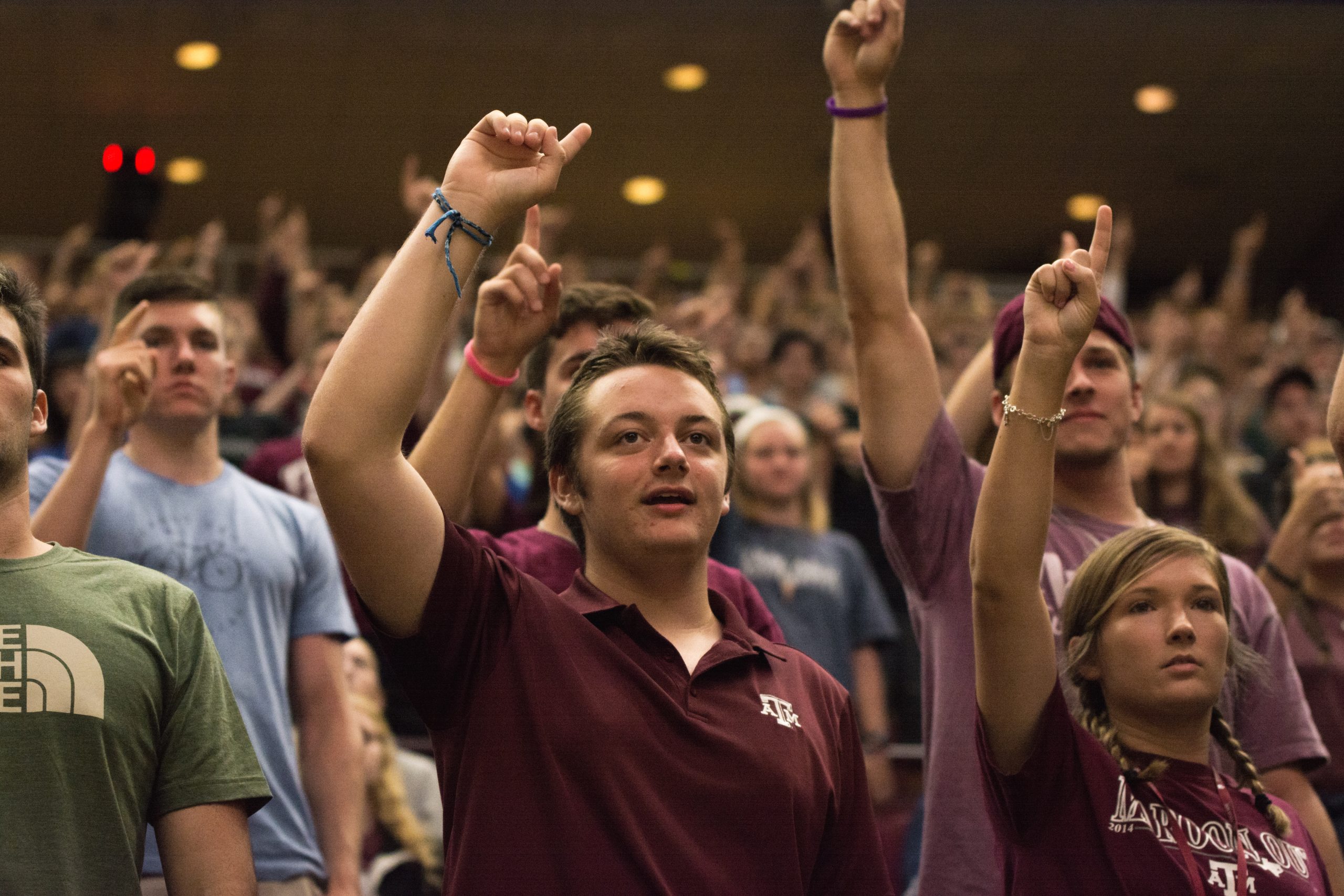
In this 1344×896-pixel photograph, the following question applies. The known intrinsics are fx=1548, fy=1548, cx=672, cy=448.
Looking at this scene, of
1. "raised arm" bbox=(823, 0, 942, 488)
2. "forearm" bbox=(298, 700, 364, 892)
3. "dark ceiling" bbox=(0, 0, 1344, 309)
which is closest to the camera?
"raised arm" bbox=(823, 0, 942, 488)

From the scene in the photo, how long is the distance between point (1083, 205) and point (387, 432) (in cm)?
1223

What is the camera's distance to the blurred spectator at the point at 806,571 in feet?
15.4

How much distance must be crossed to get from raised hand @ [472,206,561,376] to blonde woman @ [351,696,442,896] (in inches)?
70.5

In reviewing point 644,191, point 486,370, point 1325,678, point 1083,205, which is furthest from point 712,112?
point 486,370

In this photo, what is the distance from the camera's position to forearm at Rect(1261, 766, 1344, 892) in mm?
2705

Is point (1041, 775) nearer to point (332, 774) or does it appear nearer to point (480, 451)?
point (480, 451)

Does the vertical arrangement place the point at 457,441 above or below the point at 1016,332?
below

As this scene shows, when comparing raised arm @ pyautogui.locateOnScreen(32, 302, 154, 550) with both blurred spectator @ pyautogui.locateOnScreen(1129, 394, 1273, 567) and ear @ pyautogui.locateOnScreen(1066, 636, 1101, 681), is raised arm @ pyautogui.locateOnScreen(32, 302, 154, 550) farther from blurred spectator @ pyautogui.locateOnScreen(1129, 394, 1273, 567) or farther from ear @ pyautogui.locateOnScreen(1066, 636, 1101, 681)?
blurred spectator @ pyautogui.locateOnScreen(1129, 394, 1273, 567)

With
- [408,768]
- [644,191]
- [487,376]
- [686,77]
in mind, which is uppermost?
[686,77]

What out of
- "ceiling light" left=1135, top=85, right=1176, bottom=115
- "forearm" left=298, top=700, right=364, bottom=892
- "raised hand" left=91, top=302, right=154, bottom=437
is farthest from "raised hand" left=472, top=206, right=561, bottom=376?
"ceiling light" left=1135, top=85, right=1176, bottom=115

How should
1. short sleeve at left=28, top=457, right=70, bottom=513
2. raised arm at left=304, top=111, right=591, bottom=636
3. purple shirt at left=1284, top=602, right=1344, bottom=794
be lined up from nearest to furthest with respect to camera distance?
1. raised arm at left=304, top=111, right=591, bottom=636
2. short sleeve at left=28, top=457, right=70, bottom=513
3. purple shirt at left=1284, top=602, right=1344, bottom=794

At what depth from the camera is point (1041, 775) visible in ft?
7.29

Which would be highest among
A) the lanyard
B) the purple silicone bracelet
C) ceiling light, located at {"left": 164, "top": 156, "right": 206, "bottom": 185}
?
ceiling light, located at {"left": 164, "top": 156, "right": 206, "bottom": 185}

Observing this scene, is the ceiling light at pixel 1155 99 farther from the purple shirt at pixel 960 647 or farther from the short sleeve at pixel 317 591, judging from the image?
the short sleeve at pixel 317 591
